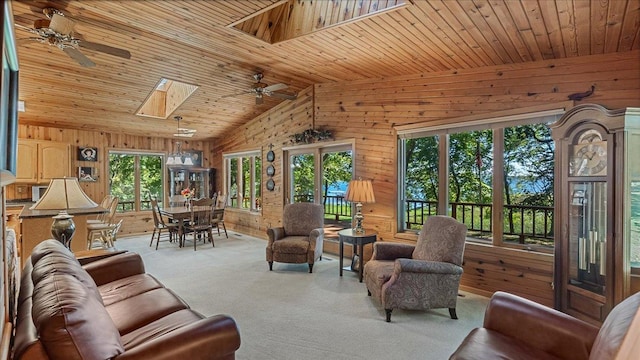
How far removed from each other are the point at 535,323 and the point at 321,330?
5.35 feet

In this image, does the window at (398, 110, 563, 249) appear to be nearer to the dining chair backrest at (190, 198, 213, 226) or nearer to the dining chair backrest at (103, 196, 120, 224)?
the dining chair backrest at (190, 198, 213, 226)

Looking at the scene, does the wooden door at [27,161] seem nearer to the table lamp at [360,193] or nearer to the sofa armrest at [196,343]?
the table lamp at [360,193]

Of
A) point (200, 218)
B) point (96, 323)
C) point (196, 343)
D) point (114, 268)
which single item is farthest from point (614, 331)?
point (200, 218)

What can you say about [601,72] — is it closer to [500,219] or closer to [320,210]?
[500,219]

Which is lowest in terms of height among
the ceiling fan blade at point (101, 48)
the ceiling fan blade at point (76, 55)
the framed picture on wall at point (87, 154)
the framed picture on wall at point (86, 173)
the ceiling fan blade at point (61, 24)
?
the framed picture on wall at point (86, 173)

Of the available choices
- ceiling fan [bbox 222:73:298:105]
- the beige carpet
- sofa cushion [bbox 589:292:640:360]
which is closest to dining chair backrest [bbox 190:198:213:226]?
the beige carpet

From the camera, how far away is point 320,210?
509cm

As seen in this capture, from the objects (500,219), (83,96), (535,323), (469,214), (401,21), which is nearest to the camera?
(535,323)

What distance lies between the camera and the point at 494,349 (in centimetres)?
165

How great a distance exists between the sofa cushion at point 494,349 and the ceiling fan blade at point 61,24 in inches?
151

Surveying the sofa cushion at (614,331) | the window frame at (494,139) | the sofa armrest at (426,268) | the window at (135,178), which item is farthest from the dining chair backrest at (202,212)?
the sofa cushion at (614,331)

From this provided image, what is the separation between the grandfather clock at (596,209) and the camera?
7.91 ft

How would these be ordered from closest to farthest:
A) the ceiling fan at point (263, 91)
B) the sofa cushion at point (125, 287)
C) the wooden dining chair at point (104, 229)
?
the sofa cushion at point (125, 287) → the ceiling fan at point (263, 91) → the wooden dining chair at point (104, 229)

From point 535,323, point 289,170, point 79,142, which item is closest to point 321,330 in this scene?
point 535,323
